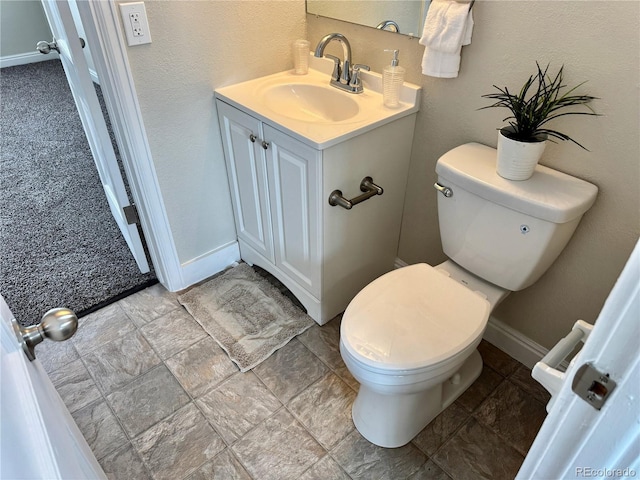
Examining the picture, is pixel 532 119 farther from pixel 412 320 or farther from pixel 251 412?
pixel 251 412

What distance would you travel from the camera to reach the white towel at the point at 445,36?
1.32 m

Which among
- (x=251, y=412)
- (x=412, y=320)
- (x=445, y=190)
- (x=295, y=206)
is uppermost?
(x=445, y=190)

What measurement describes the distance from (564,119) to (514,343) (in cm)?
84

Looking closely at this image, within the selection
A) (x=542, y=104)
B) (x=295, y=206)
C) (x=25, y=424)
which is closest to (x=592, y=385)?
(x=25, y=424)

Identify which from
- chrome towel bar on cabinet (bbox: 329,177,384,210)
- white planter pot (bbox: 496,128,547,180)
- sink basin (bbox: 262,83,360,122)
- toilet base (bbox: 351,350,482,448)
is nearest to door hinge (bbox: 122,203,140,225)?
sink basin (bbox: 262,83,360,122)

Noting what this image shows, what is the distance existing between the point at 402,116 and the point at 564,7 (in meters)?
0.56

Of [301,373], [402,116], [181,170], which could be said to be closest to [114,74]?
[181,170]

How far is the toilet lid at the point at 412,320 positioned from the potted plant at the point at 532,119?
38cm

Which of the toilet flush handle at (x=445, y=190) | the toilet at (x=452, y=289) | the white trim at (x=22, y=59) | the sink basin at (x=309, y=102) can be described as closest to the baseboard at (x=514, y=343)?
the toilet at (x=452, y=289)

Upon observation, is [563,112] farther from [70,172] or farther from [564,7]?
[70,172]

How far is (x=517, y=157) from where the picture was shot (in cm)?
126

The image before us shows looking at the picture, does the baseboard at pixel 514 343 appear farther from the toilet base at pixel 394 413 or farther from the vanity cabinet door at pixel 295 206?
the vanity cabinet door at pixel 295 206

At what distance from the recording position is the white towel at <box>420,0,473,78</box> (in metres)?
1.32

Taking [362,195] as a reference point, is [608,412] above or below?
above
